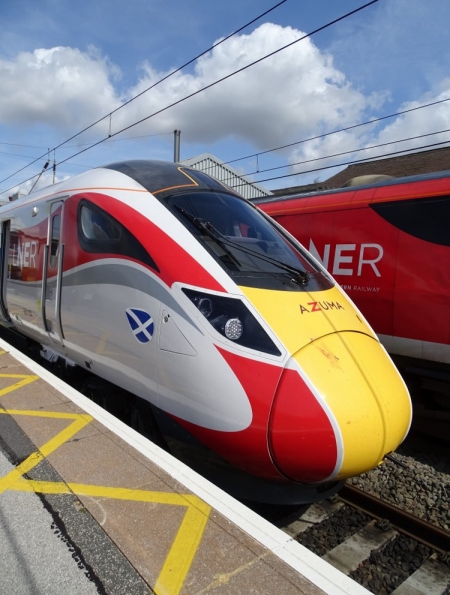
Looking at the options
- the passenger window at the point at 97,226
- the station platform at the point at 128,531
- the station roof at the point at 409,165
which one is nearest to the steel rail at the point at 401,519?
the station platform at the point at 128,531

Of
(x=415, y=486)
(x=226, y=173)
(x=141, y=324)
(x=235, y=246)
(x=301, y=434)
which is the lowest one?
(x=415, y=486)

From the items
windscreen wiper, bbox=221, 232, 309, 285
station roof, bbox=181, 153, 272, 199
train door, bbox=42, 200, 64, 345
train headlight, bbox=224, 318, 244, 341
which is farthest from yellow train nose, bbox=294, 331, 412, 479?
station roof, bbox=181, 153, 272, 199

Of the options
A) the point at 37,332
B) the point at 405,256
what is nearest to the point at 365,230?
the point at 405,256

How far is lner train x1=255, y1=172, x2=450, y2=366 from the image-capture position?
5.04 meters

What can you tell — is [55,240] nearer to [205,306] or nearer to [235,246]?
[235,246]

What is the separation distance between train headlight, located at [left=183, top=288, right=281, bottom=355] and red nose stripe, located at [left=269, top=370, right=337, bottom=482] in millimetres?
302

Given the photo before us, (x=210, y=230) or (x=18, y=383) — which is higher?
(x=210, y=230)

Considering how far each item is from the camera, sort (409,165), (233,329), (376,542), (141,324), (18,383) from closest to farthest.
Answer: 1. (233,329)
2. (376,542)
3. (141,324)
4. (18,383)
5. (409,165)

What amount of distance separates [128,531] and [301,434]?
1050mm

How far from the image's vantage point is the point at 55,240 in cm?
490

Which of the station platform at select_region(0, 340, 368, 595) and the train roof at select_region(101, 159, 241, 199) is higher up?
the train roof at select_region(101, 159, 241, 199)

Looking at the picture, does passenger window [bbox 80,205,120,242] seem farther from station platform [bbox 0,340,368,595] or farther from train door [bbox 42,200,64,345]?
station platform [bbox 0,340,368,595]

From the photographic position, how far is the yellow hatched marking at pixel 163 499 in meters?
2.02

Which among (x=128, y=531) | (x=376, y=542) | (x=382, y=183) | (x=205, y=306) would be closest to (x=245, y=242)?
(x=205, y=306)
